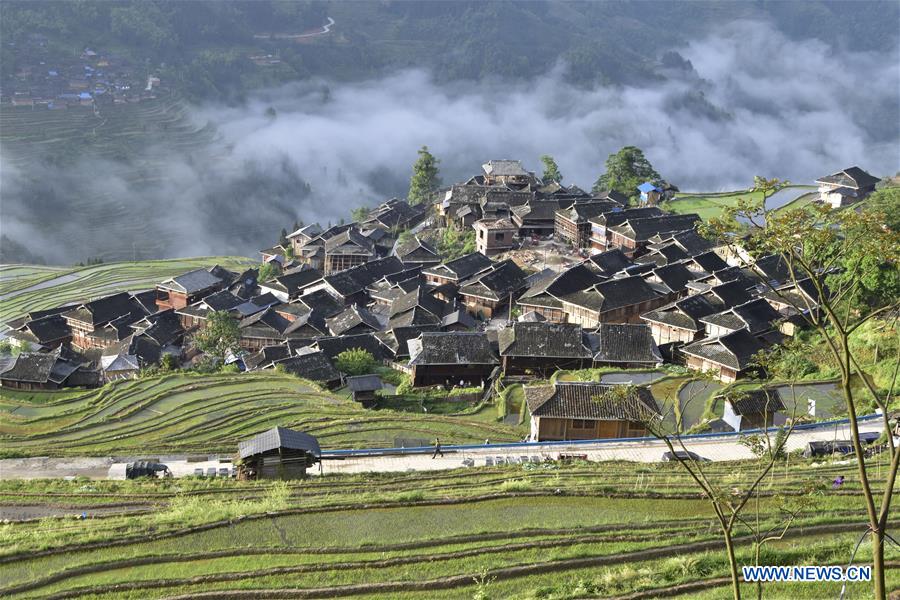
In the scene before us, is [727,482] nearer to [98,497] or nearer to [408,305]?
[98,497]

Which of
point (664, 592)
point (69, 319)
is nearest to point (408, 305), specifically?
point (69, 319)

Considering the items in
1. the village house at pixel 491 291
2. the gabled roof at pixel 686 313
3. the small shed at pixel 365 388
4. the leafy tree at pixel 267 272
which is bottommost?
the small shed at pixel 365 388

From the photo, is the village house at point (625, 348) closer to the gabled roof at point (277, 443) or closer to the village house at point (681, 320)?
the village house at point (681, 320)

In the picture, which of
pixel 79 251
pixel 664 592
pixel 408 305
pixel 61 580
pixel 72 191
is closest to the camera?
pixel 664 592

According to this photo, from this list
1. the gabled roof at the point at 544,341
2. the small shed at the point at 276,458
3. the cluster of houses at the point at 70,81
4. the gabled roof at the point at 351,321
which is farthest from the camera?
the cluster of houses at the point at 70,81

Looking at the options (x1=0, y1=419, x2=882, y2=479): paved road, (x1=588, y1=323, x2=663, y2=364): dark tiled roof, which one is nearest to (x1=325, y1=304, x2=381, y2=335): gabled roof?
(x1=588, y1=323, x2=663, y2=364): dark tiled roof

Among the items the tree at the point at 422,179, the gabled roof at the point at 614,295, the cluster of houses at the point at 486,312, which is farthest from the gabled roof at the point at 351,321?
the tree at the point at 422,179
